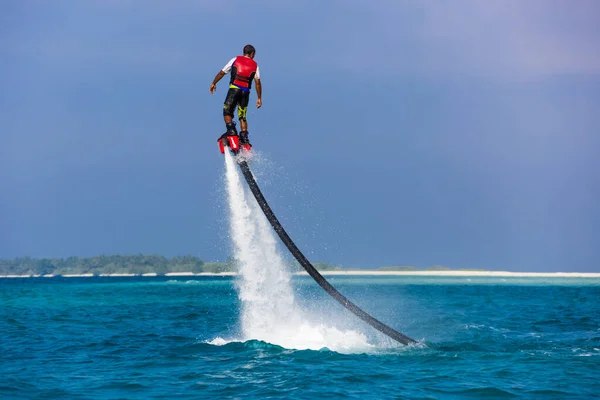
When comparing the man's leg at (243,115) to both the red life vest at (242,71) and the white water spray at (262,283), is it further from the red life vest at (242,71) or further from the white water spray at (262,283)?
the white water spray at (262,283)

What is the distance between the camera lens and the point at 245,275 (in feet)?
72.2

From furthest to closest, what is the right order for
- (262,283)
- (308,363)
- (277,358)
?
(262,283) < (277,358) < (308,363)

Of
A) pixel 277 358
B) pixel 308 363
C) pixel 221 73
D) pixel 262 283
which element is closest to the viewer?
pixel 221 73

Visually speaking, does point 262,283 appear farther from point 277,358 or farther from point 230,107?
point 230,107

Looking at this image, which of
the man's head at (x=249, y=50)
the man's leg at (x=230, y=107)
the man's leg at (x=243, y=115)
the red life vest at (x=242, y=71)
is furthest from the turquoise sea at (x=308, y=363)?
the man's head at (x=249, y=50)

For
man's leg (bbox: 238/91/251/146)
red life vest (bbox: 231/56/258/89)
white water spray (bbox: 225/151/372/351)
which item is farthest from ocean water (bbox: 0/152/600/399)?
red life vest (bbox: 231/56/258/89)

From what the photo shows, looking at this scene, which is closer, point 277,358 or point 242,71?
point 242,71

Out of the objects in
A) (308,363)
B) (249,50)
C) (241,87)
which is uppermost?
(249,50)

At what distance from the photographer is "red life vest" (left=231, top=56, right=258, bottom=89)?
17969 mm

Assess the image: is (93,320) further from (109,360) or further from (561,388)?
(561,388)

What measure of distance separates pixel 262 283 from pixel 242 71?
6948mm

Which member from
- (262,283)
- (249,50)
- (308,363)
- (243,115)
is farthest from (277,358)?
(249,50)

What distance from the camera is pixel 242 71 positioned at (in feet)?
59.0

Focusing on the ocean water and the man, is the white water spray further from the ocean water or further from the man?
the man
